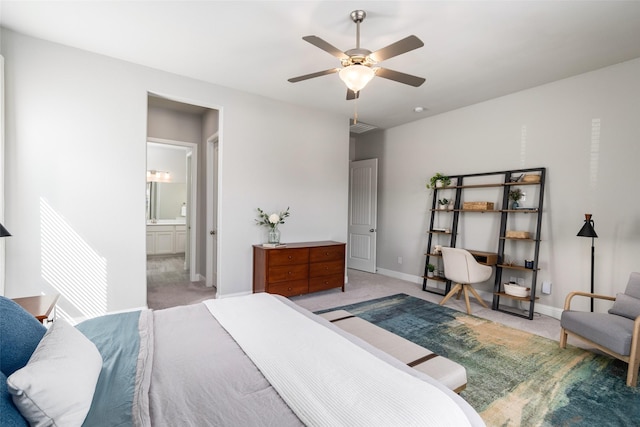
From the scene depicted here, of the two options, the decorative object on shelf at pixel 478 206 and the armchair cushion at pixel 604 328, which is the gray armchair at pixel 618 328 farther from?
the decorative object on shelf at pixel 478 206

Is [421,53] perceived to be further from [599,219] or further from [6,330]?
[6,330]

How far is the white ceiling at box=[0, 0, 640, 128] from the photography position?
7.64 feet

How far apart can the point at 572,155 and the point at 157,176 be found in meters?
7.91

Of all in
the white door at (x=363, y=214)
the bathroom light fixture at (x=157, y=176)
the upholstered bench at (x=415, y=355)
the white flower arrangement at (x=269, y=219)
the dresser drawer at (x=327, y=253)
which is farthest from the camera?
the bathroom light fixture at (x=157, y=176)

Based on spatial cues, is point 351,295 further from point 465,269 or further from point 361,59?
point 361,59

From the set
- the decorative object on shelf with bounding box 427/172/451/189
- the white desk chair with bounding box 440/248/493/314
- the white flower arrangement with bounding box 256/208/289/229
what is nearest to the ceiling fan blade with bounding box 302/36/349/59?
the white flower arrangement with bounding box 256/208/289/229

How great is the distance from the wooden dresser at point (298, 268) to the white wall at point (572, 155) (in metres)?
2.09

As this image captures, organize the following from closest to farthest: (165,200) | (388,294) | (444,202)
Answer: (388,294), (444,202), (165,200)

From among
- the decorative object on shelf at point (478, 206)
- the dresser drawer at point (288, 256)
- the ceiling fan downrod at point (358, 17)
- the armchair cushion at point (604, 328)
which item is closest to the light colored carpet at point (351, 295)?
the armchair cushion at point (604, 328)

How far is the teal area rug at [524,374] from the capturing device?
1.85 metres

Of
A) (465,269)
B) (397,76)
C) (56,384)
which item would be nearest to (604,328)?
(465,269)

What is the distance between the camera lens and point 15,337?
1085mm

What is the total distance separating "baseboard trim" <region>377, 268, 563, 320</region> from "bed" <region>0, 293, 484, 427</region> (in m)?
3.40

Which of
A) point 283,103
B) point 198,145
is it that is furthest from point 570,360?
point 198,145
